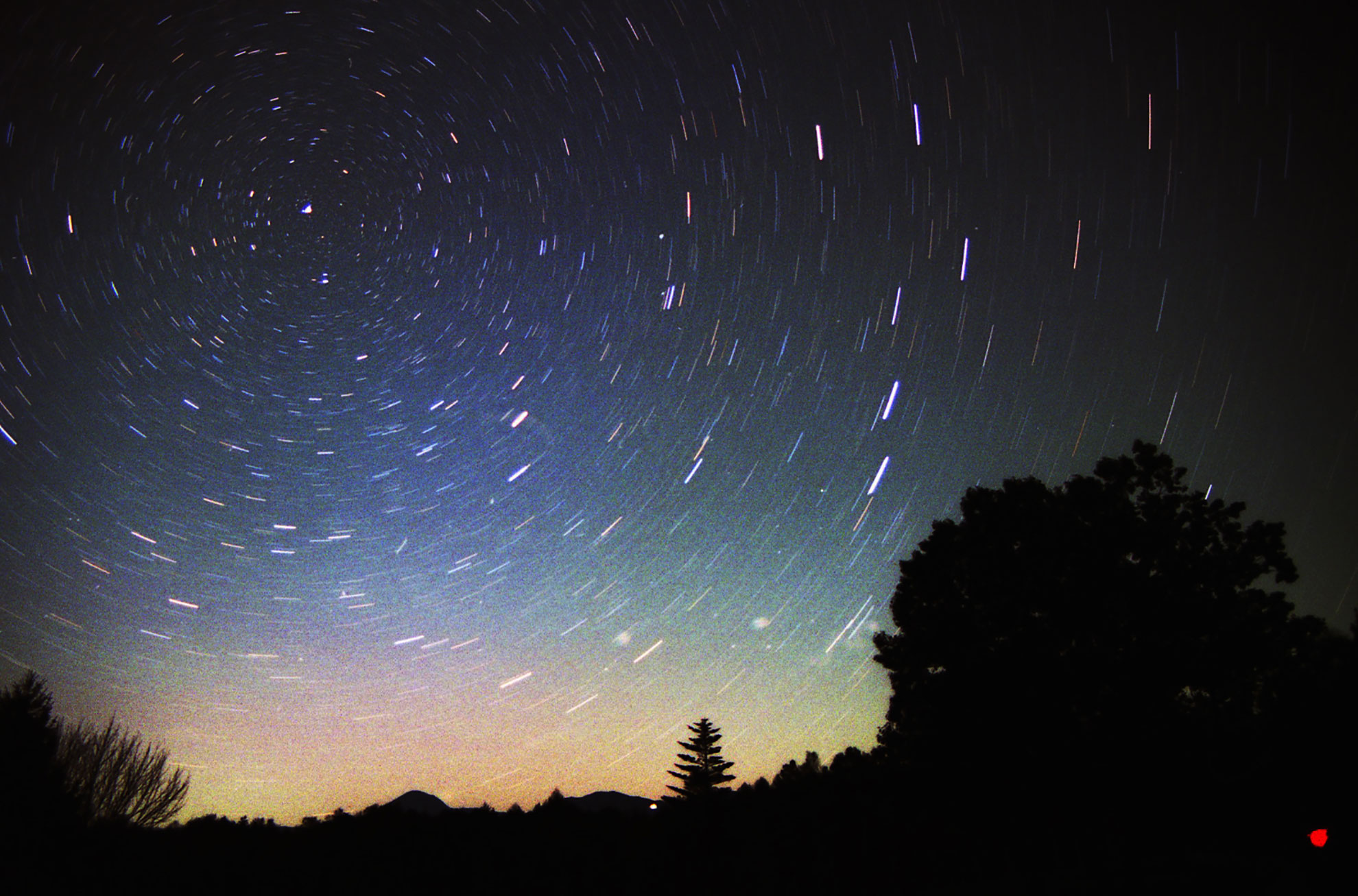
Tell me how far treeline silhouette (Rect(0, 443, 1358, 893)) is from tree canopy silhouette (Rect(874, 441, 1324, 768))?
1.7 inches

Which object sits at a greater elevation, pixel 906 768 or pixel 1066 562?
pixel 1066 562

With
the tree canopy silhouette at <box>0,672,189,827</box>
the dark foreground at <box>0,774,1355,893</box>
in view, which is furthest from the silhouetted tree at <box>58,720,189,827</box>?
the dark foreground at <box>0,774,1355,893</box>

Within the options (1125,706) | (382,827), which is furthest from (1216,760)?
(382,827)

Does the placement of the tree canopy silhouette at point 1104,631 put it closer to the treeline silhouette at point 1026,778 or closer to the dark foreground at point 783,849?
the treeline silhouette at point 1026,778

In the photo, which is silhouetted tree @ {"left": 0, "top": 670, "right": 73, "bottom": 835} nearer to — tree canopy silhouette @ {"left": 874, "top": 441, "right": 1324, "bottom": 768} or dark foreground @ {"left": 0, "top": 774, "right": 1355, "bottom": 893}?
dark foreground @ {"left": 0, "top": 774, "right": 1355, "bottom": 893}

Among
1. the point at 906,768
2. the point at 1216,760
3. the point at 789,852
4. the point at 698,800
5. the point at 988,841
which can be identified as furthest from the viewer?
the point at 906,768

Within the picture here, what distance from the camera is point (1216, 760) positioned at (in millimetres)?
11938

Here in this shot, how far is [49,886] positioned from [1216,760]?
1876 cm

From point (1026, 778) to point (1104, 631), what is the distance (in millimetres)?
3309

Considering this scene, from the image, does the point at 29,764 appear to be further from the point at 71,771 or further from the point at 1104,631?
the point at 1104,631

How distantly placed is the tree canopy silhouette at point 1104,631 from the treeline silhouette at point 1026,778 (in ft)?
0.14

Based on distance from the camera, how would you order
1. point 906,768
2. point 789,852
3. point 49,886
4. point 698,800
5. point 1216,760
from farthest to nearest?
1. point 906,768
2. point 698,800
3. point 1216,760
4. point 789,852
5. point 49,886

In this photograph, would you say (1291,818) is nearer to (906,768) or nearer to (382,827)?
(906,768)

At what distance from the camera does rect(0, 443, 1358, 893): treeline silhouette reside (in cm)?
888
